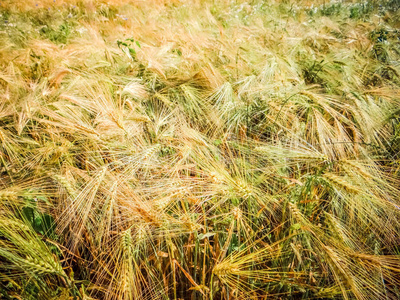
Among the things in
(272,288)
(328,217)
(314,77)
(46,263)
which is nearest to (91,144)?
(46,263)

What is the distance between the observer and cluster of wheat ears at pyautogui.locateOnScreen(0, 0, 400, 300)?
2.91 feet

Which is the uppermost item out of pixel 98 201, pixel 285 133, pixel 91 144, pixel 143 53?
pixel 143 53

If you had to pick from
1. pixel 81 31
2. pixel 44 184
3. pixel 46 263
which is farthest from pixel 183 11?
pixel 46 263

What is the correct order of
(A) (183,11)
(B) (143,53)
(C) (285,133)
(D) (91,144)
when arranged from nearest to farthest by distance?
1. (D) (91,144)
2. (C) (285,133)
3. (B) (143,53)
4. (A) (183,11)

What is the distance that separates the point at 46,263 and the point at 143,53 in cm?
180

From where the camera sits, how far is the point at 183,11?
14.1 ft

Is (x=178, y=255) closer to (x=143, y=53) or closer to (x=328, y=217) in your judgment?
(x=328, y=217)

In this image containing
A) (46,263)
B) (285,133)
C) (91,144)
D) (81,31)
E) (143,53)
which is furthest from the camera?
(81,31)

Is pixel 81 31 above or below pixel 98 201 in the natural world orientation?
above

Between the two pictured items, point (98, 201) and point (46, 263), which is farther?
point (98, 201)

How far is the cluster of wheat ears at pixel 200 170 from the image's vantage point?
888mm

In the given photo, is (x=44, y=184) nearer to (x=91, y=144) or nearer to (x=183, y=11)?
(x=91, y=144)

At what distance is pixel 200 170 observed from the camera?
3.19 feet

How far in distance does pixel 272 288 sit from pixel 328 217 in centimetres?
40
